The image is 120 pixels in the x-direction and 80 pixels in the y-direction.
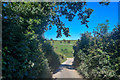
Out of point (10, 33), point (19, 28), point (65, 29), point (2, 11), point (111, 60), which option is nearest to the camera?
point (10, 33)

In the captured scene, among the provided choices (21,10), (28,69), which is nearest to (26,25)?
(21,10)

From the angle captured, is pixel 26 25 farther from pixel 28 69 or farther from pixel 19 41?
pixel 28 69

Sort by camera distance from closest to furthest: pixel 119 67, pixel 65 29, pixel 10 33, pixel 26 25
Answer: pixel 10 33 < pixel 26 25 < pixel 119 67 < pixel 65 29

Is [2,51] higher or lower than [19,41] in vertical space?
lower

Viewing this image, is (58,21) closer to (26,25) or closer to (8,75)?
Answer: (26,25)

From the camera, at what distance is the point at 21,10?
4.40 meters

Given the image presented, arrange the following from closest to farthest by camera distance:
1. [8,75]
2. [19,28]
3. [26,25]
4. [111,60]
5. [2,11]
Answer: [8,75], [2,11], [19,28], [26,25], [111,60]

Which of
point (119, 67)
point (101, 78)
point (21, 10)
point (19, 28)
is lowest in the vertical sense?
point (101, 78)

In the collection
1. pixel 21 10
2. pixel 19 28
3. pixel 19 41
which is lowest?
pixel 19 41

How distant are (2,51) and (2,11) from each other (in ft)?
4.36

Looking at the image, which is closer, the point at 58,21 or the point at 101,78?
the point at 101,78

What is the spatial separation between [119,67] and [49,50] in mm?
6403

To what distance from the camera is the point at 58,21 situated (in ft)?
32.4

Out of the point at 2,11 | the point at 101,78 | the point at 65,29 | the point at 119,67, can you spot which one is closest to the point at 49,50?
the point at 65,29
